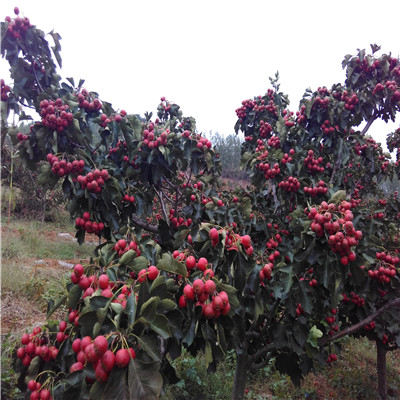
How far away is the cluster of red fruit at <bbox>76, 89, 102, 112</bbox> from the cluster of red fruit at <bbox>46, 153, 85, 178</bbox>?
72cm

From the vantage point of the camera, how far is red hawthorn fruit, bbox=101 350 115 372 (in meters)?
0.99

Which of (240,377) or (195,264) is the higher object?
(195,264)

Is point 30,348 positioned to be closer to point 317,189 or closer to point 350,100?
point 317,189

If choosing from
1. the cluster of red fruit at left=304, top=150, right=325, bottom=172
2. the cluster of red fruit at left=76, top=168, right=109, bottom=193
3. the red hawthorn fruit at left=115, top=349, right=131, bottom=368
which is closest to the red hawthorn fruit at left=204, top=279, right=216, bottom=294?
the red hawthorn fruit at left=115, top=349, right=131, bottom=368

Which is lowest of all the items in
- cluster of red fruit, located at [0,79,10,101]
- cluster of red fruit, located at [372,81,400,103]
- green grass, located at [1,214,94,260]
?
green grass, located at [1,214,94,260]

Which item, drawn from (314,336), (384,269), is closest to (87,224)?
(314,336)

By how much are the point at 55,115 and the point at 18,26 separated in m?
0.91

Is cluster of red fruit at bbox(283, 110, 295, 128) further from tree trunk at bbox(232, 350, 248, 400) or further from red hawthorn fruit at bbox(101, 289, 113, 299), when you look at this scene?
red hawthorn fruit at bbox(101, 289, 113, 299)

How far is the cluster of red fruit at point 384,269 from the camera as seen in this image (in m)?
2.36

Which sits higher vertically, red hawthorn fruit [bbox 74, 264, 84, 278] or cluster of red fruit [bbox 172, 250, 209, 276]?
cluster of red fruit [bbox 172, 250, 209, 276]

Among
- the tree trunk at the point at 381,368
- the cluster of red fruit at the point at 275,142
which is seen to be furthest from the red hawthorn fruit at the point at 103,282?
the tree trunk at the point at 381,368

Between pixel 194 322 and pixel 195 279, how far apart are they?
185mm

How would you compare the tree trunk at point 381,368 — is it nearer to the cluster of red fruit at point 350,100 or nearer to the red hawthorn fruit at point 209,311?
the cluster of red fruit at point 350,100

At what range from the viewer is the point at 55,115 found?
2.45 metres
